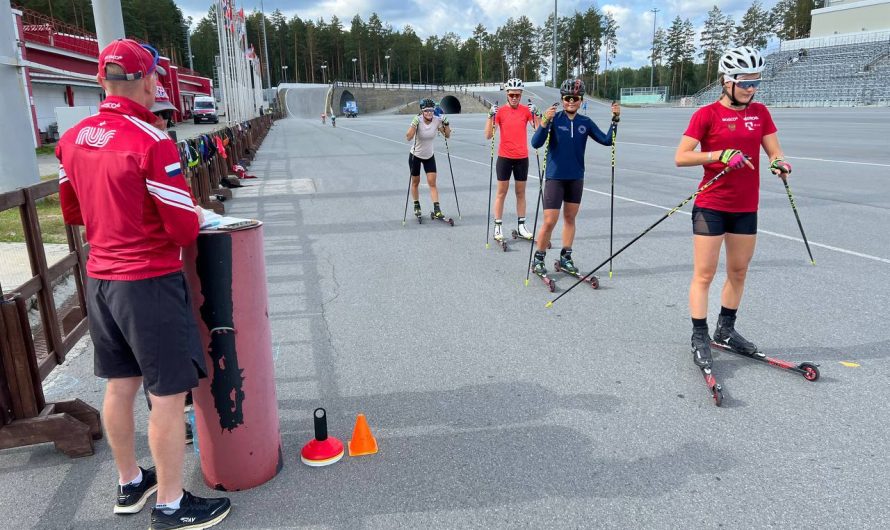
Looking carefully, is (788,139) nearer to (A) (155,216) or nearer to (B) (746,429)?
(B) (746,429)

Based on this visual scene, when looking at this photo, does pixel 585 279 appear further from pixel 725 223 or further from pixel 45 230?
pixel 45 230

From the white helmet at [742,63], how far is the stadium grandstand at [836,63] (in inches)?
2325

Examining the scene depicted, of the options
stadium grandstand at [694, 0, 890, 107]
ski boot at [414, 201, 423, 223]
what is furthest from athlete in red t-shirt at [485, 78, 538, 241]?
stadium grandstand at [694, 0, 890, 107]

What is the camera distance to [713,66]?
104125mm

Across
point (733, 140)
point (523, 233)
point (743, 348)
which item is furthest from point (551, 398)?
point (523, 233)

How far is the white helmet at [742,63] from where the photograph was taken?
13.1 ft

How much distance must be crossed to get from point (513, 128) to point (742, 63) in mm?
4450

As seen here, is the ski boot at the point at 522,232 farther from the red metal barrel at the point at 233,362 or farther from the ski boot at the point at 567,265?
the red metal barrel at the point at 233,362

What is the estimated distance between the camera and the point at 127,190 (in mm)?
2459

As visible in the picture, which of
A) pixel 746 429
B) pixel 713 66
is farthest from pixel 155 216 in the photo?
pixel 713 66

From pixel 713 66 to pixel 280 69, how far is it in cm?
10183

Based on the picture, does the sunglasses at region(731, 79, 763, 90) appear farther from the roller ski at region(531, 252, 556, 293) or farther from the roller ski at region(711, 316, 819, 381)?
the roller ski at region(531, 252, 556, 293)

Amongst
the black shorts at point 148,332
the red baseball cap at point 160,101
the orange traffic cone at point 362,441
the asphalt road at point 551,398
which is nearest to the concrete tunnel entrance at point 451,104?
the asphalt road at point 551,398

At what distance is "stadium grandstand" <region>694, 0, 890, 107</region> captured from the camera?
183ft
